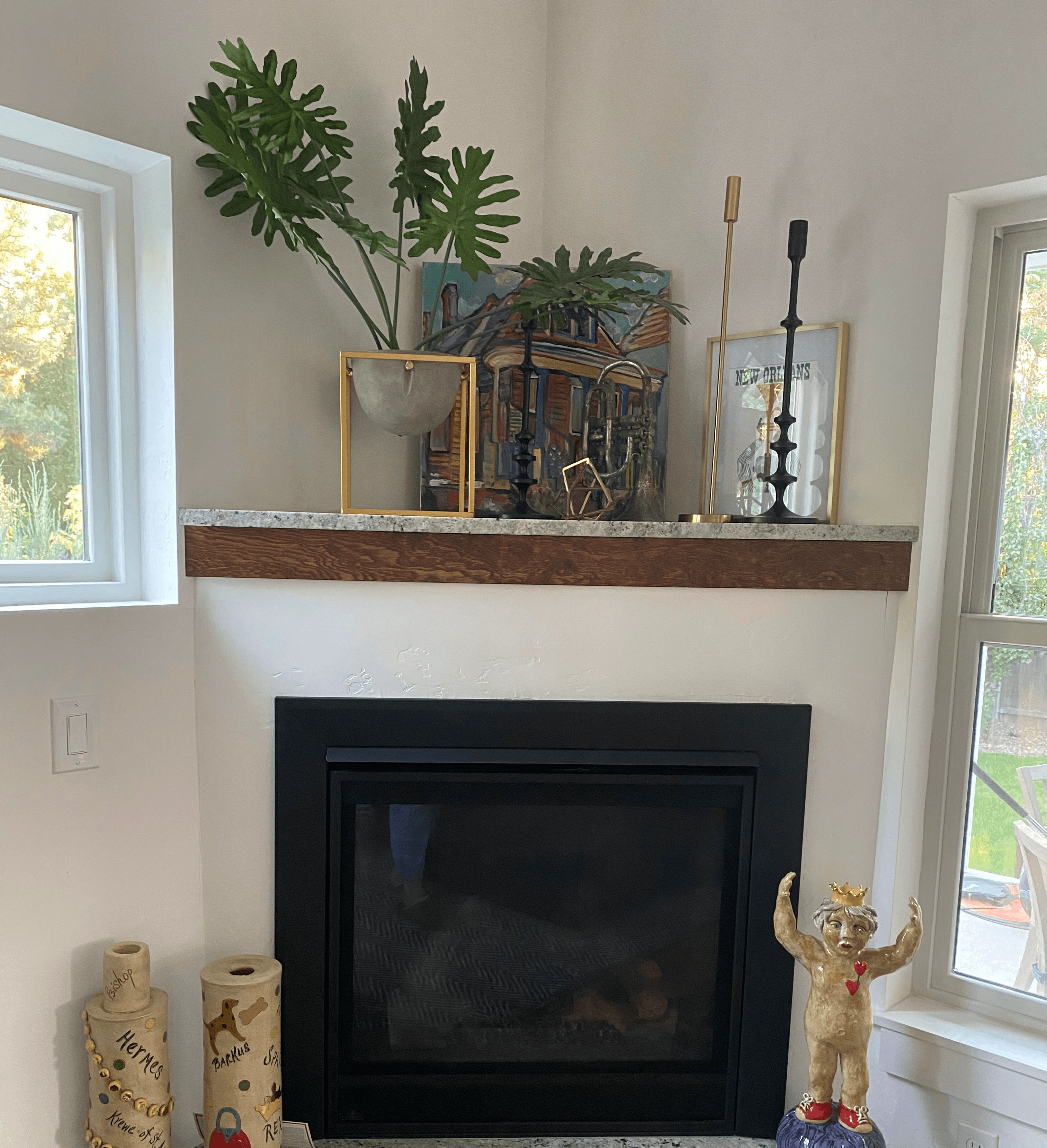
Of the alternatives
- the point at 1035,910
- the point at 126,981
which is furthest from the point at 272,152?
the point at 1035,910

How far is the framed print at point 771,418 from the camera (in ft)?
5.92

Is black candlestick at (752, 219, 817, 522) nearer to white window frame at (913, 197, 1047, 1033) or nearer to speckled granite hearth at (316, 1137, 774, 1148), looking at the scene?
white window frame at (913, 197, 1047, 1033)

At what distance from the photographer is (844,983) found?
1497mm

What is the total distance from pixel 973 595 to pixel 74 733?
1658mm

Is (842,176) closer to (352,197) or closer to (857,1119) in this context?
(352,197)

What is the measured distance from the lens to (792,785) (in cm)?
167

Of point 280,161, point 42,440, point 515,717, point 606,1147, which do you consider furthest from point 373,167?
point 606,1147

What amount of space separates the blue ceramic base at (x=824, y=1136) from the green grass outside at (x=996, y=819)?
538 mm

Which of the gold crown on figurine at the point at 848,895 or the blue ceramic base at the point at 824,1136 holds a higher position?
the gold crown on figurine at the point at 848,895

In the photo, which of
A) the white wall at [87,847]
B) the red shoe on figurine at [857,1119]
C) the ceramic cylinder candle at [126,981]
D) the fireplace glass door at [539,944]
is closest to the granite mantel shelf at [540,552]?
the white wall at [87,847]

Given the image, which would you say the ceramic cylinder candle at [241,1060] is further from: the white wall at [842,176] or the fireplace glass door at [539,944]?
the white wall at [842,176]

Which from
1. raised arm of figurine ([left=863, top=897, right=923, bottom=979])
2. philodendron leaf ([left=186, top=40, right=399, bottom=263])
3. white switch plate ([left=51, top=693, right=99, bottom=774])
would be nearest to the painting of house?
philodendron leaf ([left=186, top=40, right=399, bottom=263])

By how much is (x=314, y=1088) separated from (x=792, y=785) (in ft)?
3.43

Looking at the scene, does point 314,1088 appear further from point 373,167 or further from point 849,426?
point 373,167
